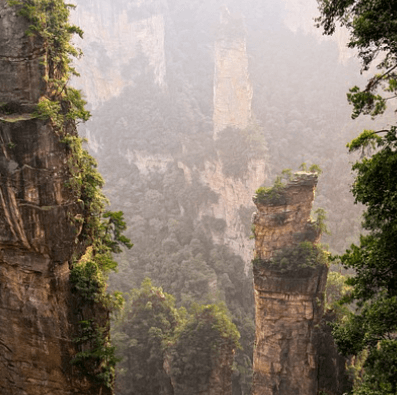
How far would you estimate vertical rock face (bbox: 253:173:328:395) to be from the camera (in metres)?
18.4

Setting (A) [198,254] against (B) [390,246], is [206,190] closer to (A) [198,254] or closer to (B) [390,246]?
(A) [198,254]

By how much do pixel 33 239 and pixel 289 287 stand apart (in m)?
13.3

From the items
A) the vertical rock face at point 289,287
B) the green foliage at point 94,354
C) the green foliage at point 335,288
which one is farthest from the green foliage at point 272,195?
the green foliage at point 94,354

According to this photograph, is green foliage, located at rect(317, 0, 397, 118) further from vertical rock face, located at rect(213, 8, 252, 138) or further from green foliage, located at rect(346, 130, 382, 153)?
vertical rock face, located at rect(213, 8, 252, 138)

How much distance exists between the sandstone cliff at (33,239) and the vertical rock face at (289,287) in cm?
1096

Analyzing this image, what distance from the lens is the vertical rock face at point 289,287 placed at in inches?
725

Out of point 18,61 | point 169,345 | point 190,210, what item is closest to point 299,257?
point 169,345

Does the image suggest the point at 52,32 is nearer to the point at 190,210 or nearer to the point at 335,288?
the point at 335,288

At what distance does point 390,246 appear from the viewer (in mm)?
5539

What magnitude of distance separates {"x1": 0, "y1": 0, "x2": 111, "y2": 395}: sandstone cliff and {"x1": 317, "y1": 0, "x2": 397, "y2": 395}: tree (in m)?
6.97

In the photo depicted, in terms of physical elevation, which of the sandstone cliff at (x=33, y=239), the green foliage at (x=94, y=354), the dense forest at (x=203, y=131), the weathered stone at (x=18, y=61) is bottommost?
the green foliage at (x=94, y=354)

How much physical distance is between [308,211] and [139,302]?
14234mm

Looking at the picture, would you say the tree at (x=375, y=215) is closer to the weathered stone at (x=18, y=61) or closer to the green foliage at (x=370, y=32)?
the green foliage at (x=370, y=32)

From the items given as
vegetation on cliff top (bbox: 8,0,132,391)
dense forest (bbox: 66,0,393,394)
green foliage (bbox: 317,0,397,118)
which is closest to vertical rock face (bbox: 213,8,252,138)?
dense forest (bbox: 66,0,393,394)
